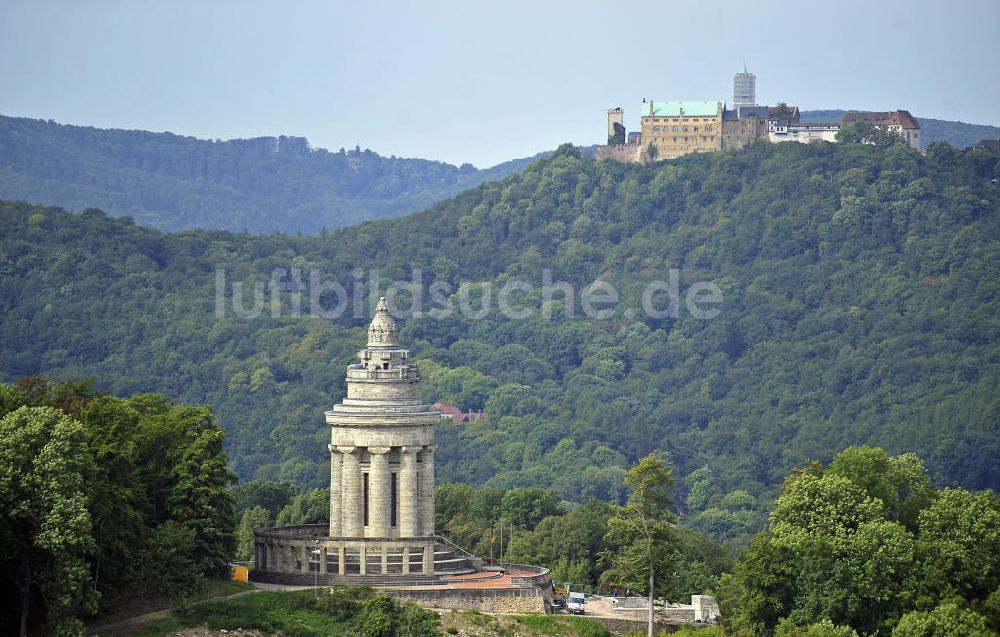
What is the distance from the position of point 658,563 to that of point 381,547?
1011cm

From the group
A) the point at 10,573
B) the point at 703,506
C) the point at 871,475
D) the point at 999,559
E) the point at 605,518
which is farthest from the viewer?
the point at 703,506

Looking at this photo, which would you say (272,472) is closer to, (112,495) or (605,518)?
(605,518)

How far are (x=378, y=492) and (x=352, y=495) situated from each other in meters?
1.00

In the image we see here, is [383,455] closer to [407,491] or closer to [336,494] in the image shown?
[407,491]

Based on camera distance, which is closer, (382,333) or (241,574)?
(382,333)

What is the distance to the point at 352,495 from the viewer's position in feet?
281

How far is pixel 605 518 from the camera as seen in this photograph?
10769 centimetres

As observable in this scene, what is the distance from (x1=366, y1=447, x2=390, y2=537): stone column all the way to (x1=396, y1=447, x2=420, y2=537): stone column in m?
0.50

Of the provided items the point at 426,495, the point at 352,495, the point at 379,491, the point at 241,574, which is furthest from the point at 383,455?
the point at 241,574

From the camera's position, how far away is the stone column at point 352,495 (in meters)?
85.6

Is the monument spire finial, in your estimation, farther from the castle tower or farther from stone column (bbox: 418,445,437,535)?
stone column (bbox: 418,445,437,535)

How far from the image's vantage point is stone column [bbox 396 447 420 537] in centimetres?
8556

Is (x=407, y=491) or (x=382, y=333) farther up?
(x=382, y=333)

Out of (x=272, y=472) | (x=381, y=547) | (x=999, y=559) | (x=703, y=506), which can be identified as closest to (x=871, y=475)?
(x=999, y=559)
